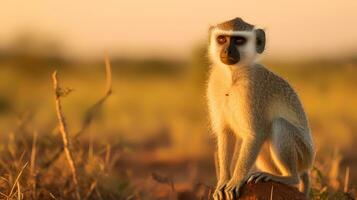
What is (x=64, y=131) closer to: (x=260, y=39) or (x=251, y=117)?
(x=251, y=117)

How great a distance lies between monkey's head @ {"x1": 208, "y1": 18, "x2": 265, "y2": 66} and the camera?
5.69m

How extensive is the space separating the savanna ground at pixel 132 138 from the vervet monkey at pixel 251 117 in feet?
1.37

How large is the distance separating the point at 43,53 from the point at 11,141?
17596mm

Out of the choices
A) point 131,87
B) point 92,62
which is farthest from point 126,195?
point 92,62

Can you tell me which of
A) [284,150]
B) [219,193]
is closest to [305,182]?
[284,150]

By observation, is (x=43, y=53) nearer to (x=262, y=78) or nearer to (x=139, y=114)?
(x=139, y=114)

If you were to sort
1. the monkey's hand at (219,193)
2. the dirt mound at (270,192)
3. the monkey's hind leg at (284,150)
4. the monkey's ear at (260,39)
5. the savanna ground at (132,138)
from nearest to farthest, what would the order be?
the dirt mound at (270,192) < the monkey's hand at (219,193) < the monkey's hind leg at (284,150) < the monkey's ear at (260,39) < the savanna ground at (132,138)

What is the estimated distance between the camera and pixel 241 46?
578 centimetres

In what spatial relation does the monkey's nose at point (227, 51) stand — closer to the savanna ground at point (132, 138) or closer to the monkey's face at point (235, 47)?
the monkey's face at point (235, 47)

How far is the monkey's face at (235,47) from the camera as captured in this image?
5.68 m

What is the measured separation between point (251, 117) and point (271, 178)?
46cm

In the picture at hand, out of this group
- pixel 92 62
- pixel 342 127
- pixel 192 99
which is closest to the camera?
pixel 342 127

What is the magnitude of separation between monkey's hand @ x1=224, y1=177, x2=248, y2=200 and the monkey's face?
0.91 meters

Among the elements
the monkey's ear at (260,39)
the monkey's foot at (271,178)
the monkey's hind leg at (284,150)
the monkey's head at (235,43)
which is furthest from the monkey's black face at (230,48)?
the monkey's foot at (271,178)
